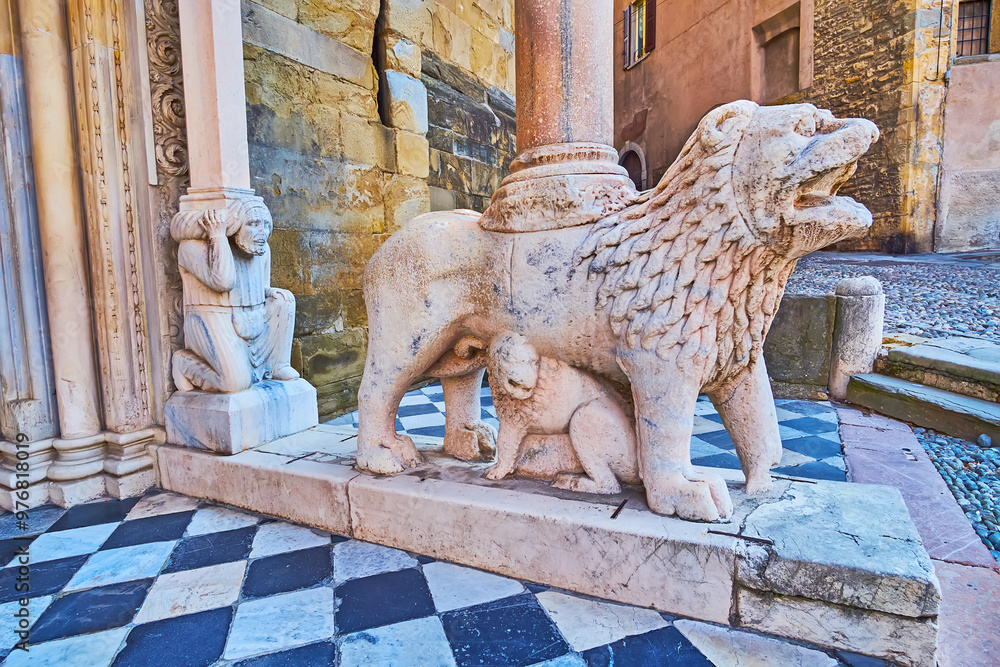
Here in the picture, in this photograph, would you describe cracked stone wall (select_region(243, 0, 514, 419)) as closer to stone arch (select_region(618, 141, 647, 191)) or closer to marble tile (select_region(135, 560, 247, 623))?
marble tile (select_region(135, 560, 247, 623))

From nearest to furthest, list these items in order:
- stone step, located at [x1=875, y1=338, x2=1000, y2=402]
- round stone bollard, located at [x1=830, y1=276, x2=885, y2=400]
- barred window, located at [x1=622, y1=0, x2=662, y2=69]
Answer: stone step, located at [x1=875, y1=338, x2=1000, y2=402]
round stone bollard, located at [x1=830, y1=276, x2=885, y2=400]
barred window, located at [x1=622, y1=0, x2=662, y2=69]

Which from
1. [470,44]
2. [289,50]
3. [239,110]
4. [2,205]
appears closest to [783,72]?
[470,44]

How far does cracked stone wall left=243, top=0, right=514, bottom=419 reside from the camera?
3.17 m

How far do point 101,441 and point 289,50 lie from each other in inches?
90.4

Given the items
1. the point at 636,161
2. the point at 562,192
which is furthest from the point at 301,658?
the point at 636,161

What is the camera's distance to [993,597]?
1.46 meters

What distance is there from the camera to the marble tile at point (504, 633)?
125 centimetres

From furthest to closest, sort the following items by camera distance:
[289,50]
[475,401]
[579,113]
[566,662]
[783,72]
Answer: [783,72]
[289,50]
[475,401]
[579,113]
[566,662]

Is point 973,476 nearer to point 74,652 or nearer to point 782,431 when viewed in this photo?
point 782,431

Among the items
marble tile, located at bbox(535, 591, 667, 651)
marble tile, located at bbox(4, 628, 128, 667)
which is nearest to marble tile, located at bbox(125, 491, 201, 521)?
marble tile, located at bbox(4, 628, 128, 667)

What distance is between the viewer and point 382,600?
1.48m

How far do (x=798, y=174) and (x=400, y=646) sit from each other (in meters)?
1.40

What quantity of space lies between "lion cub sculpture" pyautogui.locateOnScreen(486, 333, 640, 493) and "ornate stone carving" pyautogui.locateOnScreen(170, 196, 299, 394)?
1177 millimetres

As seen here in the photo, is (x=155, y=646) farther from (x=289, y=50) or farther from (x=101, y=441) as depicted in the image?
(x=289, y=50)
